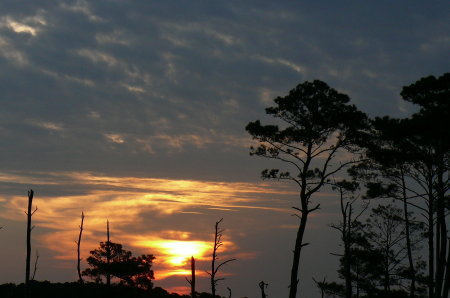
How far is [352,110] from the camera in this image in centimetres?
3278

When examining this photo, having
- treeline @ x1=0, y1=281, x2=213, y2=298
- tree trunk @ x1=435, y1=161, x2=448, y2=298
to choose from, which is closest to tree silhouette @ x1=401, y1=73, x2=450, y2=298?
tree trunk @ x1=435, y1=161, x2=448, y2=298

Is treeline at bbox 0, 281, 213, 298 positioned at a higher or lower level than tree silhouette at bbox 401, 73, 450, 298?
lower

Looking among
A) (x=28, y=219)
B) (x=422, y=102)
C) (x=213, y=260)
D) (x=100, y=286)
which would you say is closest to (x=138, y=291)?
(x=100, y=286)

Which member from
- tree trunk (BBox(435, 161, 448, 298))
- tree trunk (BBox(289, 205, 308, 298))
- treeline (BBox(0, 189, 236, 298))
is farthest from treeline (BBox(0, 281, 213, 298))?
tree trunk (BBox(435, 161, 448, 298))

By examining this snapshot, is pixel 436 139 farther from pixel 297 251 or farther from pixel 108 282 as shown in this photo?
pixel 108 282

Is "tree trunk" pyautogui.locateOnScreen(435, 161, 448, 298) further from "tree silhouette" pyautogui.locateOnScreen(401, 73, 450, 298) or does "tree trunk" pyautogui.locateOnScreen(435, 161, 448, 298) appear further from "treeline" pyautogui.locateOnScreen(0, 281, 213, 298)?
"treeline" pyautogui.locateOnScreen(0, 281, 213, 298)

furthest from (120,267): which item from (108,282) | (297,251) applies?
(297,251)

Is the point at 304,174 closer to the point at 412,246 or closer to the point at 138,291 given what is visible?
the point at 412,246

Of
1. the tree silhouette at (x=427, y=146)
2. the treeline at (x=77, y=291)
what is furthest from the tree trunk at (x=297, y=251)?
the treeline at (x=77, y=291)

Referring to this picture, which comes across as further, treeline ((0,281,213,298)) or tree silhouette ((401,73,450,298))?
treeline ((0,281,213,298))

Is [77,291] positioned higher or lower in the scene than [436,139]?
lower

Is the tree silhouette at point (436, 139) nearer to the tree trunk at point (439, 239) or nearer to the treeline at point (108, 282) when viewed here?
the tree trunk at point (439, 239)

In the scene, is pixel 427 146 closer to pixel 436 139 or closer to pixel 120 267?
pixel 436 139

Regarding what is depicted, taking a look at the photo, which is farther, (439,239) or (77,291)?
(77,291)
